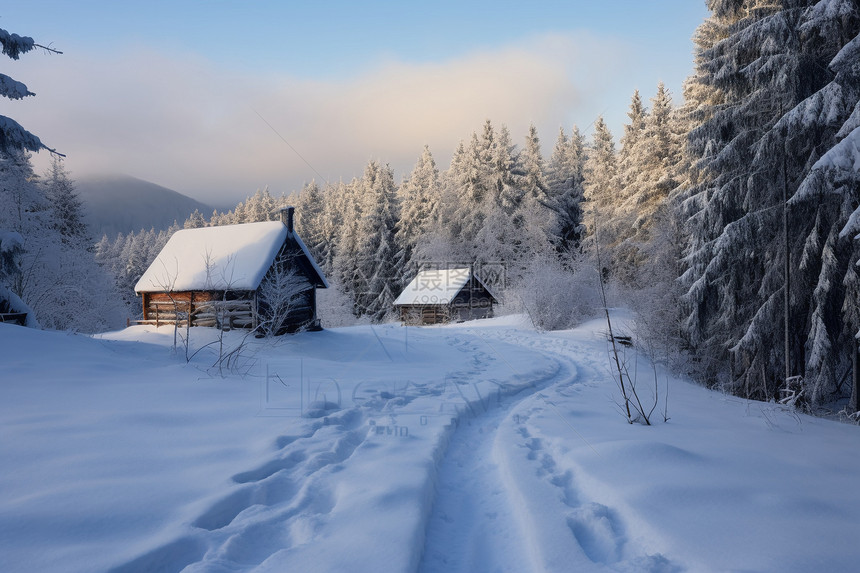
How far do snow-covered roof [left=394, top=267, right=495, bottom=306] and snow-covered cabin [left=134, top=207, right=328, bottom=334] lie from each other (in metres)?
10.7

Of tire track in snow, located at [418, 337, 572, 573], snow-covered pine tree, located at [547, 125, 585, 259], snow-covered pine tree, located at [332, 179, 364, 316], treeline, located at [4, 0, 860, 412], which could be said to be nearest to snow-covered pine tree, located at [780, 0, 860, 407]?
treeline, located at [4, 0, 860, 412]

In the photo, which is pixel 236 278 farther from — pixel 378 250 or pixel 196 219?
pixel 196 219

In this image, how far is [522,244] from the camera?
33406 mm

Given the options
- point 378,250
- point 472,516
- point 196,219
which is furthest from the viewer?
point 196,219

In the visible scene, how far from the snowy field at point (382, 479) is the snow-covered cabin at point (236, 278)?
9.34m

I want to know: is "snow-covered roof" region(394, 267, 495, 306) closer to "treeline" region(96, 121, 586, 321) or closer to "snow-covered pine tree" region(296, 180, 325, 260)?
"treeline" region(96, 121, 586, 321)

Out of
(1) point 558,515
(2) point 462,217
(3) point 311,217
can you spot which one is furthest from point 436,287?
(3) point 311,217

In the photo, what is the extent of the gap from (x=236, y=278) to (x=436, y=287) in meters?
16.3

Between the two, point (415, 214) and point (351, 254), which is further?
point (351, 254)

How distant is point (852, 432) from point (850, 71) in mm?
6782

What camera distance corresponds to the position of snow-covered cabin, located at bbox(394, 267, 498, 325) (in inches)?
1208

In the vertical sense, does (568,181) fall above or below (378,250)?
above

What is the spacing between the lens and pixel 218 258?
1878 cm

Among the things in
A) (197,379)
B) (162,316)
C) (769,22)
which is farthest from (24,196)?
(769,22)
